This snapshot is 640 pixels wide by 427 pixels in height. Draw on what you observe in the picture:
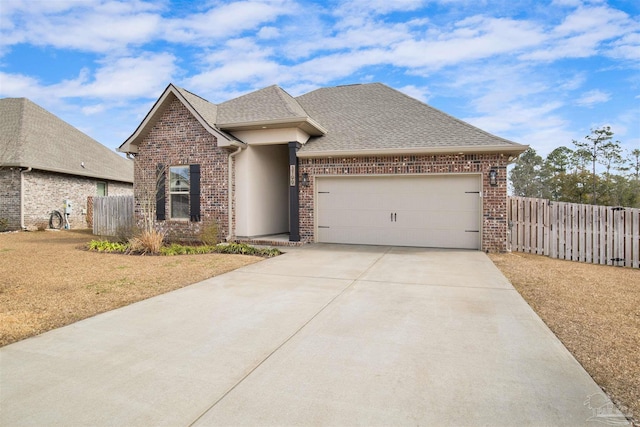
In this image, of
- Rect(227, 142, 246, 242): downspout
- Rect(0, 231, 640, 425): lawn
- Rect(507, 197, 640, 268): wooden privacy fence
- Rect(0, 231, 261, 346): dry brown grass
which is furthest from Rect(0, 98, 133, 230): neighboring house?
Rect(507, 197, 640, 268): wooden privacy fence

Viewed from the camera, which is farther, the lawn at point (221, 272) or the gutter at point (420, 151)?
the gutter at point (420, 151)

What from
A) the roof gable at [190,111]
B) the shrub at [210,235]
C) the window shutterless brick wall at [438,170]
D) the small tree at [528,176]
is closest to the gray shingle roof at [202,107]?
the roof gable at [190,111]

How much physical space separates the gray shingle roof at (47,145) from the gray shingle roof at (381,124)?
40.8 ft

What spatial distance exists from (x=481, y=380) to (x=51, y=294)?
620 centimetres

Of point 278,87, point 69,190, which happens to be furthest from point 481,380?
point 69,190

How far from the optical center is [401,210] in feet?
36.6

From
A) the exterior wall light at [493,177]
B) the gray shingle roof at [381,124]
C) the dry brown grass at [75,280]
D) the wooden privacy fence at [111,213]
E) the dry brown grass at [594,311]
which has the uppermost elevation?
the gray shingle roof at [381,124]

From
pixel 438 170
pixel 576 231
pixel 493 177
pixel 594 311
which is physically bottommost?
pixel 594 311

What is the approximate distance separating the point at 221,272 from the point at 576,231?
9.44 meters

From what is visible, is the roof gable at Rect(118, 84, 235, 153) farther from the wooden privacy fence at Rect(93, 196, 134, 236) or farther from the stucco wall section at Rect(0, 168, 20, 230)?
the stucco wall section at Rect(0, 168, 20, 230)

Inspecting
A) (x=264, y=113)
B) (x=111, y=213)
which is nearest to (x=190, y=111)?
(x=264, y=113)

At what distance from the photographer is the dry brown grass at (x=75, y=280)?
4.64 m

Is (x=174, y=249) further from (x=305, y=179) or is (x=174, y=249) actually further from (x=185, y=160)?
(x=305, y=179)

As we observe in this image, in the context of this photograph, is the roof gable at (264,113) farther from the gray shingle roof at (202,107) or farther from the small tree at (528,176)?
the small tree at (528,176)
